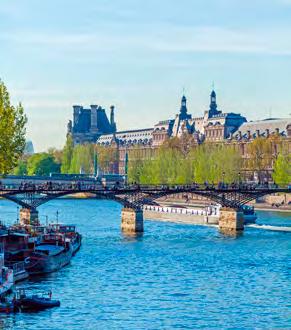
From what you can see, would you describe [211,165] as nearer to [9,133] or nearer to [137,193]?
[137,193]

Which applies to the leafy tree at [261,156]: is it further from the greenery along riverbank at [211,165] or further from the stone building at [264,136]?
the stone building at [264,136]

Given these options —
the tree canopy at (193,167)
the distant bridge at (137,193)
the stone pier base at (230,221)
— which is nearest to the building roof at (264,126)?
the tree canopy at (193,167)

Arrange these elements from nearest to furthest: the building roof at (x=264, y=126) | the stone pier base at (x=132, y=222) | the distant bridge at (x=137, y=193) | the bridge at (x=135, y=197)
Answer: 1. the stone pier base at (x=132, y=222)
2. the bridge at (x=135, y=197)
3. the distant bridge at (x=137, y=193)
4. the building roof at (x=264, y=126)

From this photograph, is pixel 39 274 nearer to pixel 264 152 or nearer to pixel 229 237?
pixel 229 237

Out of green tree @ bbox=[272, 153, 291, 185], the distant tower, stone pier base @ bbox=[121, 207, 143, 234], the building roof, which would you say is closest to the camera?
stone pier base @ bbox=[121, 207, 143, 234]

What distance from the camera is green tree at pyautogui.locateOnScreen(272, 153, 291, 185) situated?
13762 centimetres

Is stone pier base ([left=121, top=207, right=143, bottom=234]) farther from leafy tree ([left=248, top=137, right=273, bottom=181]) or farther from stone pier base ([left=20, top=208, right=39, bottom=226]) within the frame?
leafy tree ([left=248, top=137, right=273, bottom=181])

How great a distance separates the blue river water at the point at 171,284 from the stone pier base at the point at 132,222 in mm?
3089

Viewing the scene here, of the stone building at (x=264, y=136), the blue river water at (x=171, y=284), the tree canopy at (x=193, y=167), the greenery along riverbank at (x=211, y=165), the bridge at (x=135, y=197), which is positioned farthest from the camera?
the stone building at (x=264, y=136)

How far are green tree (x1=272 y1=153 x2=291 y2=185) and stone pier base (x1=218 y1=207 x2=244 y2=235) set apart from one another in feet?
126

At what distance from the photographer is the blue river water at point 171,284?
157 ft

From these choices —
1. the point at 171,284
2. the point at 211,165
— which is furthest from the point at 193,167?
the point at 171,284

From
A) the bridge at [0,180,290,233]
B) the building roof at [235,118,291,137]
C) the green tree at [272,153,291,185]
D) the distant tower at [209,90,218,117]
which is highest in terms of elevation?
the distant tower at [209,90,218,117]

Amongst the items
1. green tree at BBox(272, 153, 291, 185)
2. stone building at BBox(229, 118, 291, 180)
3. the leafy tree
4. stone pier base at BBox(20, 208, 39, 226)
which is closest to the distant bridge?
stone pier base at BBox(20, 208, 39, 226)
